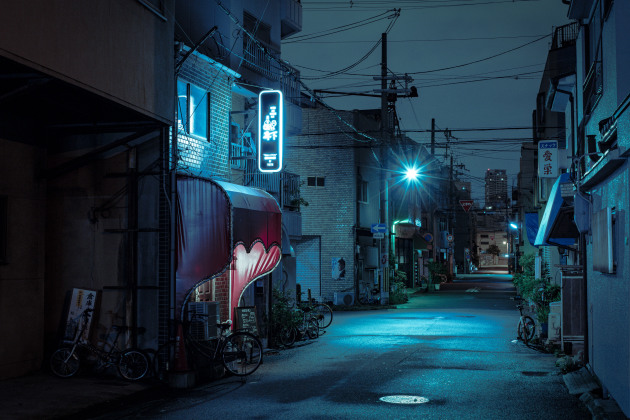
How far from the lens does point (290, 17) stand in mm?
25234

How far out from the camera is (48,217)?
13.8m

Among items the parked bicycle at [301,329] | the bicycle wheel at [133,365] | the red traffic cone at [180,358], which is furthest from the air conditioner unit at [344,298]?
the bicycle wheel at [133,365]

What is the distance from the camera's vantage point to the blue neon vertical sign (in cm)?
1675

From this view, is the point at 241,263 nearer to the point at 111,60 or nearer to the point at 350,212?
the point at 111,60

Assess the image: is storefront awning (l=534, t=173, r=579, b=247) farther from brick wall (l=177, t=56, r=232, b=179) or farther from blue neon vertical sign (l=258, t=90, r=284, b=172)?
brick wall (l=177, t=56, r=232, b=179)

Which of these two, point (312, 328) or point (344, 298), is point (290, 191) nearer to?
point (312, 328)

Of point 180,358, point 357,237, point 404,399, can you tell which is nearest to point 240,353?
point 180,358

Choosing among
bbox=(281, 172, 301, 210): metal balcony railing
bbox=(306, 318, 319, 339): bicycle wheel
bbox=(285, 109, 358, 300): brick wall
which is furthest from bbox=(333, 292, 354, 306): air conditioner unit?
bbox=(306, 318, 319, 339): bicycle wheel

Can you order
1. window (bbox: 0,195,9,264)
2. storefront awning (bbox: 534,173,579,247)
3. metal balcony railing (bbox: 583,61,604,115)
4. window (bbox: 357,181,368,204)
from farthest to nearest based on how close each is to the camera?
window (bbox: 357,181,368,204) → storefront awning (bbox: 534,173,579,247) → window (bbox: 0,195,9,264) → metal balcony railing (bbox: 583,61,604,115)

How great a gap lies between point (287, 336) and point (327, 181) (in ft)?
61.2

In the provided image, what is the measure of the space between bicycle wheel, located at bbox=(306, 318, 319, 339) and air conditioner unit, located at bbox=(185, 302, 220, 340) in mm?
7154

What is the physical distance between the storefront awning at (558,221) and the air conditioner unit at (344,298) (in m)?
18.2

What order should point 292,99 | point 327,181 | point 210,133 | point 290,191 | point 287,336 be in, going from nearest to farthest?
point 210,133
point 287,336
point 292,99
point 290,191
point 327,181

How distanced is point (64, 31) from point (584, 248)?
10.7 metres
